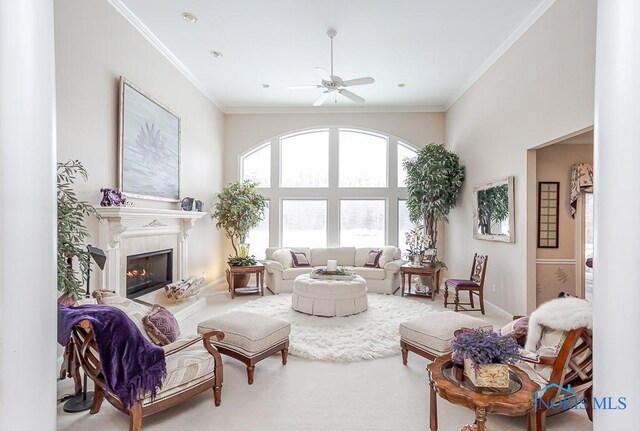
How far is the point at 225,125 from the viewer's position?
7445 mm

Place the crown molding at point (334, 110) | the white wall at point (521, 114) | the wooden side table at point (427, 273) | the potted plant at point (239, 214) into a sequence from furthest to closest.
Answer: the crown molding at point (334, 110), the potted plant at point (239, 214), the wooden side table at point (427, 273), the white wall at point (521, 114)

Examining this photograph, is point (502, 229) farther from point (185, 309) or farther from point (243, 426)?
point (185, 309)

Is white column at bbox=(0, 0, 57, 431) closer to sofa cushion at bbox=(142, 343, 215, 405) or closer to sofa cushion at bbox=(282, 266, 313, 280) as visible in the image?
sofa cushion at bbox=(142, 343, 215, 405)

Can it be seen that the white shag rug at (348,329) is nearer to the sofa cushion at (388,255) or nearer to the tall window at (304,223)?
the sofa cushion at (388,255)

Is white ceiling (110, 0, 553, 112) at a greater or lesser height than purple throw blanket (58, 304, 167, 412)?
greater

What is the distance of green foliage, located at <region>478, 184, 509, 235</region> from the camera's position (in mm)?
4730

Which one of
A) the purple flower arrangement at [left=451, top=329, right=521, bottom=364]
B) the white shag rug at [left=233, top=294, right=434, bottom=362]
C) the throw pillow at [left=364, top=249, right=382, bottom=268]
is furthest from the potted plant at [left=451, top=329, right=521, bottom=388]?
the throw pillow at [left=364, top=249, right=382, bottom=268]

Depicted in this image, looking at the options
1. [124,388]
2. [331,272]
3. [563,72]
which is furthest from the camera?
[331,272]

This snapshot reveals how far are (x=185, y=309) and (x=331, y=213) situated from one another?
384cm

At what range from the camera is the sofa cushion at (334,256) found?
6984 mm

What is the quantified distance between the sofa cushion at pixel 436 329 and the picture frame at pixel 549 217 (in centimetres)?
260

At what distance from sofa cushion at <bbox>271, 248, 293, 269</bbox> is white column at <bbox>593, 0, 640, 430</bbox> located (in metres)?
5.51

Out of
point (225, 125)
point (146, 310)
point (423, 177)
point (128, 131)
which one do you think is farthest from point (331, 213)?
point (146, 310)

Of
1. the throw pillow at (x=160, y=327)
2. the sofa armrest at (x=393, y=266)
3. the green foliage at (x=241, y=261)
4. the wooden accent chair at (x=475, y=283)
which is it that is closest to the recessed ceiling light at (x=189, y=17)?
A: the throw pillow at (x=160, y=327)
